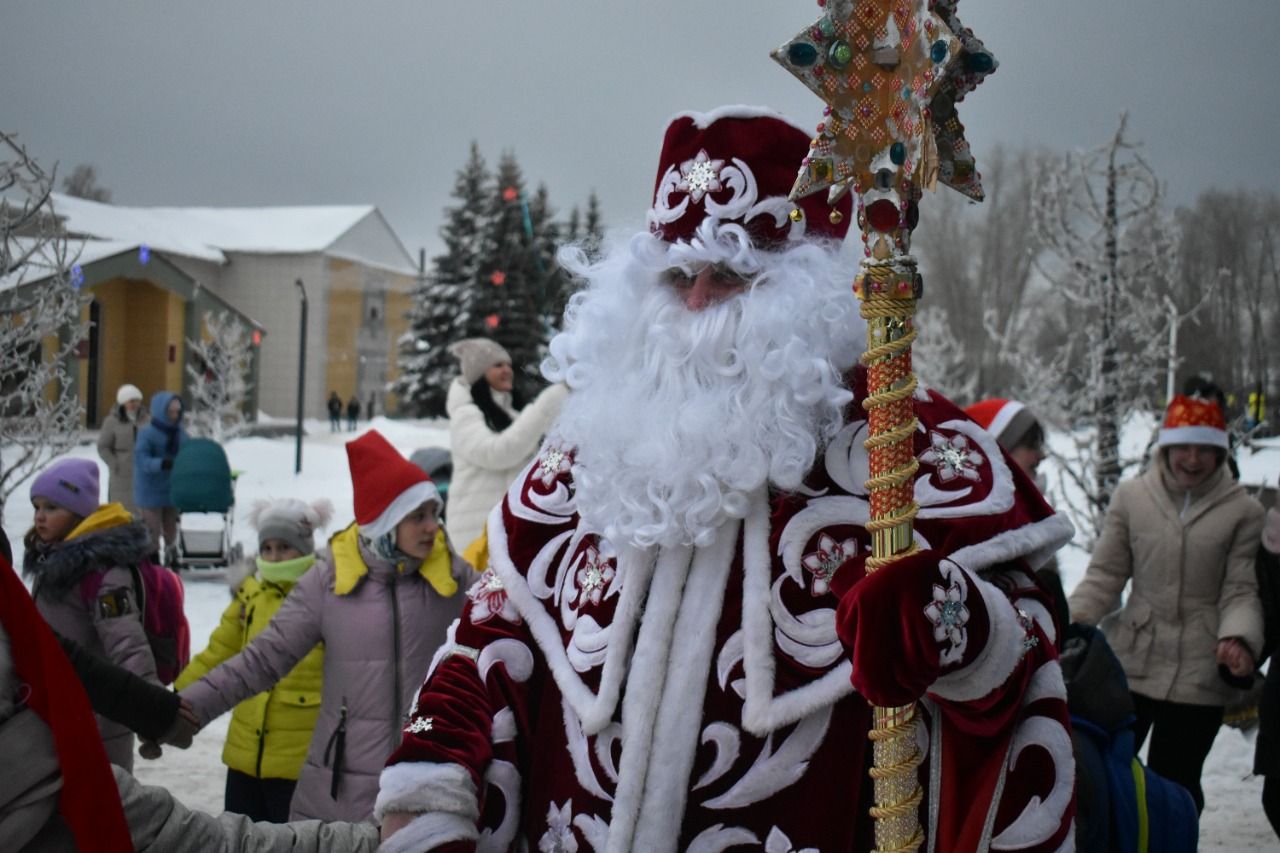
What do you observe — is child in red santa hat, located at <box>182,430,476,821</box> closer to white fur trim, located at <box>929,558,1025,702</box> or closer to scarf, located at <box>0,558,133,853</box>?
scarf, located at <box>0,558,133,853</box>

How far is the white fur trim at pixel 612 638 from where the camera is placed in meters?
2.22

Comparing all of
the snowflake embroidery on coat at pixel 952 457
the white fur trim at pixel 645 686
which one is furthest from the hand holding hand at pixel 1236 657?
the white fur trim at pixel 645 686

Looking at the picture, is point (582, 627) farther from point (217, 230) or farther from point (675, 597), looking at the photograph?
point (217, 230)

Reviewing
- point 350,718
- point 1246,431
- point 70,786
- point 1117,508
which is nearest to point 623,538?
point 70,786

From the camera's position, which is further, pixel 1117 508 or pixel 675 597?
pixel 1117 508

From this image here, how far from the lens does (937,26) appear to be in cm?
154

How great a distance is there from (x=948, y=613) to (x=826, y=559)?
1.54 feet

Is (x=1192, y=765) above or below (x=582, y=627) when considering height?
below

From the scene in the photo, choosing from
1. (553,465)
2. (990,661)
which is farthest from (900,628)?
(553,465)

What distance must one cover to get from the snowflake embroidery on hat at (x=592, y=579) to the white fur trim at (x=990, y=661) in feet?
2.41

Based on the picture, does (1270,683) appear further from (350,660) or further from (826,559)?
(350,660)

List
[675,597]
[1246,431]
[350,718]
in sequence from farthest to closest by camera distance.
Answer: [1246,431] < [350,718] < [675,597]

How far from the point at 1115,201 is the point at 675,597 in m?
7.20

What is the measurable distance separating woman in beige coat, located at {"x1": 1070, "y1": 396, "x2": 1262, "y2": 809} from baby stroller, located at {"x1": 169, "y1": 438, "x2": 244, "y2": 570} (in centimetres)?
828
